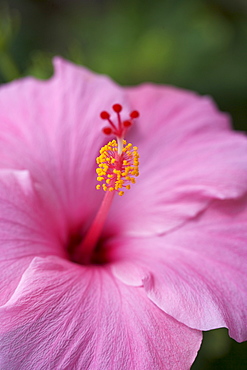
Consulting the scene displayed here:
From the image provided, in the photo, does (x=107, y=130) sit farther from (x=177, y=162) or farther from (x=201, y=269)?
(x=201, y=269)

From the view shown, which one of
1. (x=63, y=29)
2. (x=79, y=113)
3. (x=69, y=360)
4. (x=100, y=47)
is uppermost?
(x=63, y=29)

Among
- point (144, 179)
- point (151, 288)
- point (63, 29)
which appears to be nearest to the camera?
point (151, 288)

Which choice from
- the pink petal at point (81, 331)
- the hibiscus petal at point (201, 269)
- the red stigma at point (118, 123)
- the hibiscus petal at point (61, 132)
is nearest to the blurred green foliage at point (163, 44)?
the hibiscus petal at point (61, 132)

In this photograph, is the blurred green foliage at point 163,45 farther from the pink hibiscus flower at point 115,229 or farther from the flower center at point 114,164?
the flower center at point 114,164

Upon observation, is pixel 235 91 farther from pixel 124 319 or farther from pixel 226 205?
pixel 124 319

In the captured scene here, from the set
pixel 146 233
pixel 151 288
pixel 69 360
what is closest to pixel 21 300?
pixel 69 360

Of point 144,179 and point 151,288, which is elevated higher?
point 144,179
